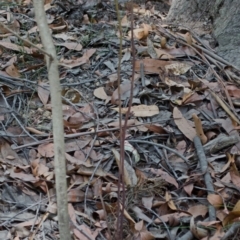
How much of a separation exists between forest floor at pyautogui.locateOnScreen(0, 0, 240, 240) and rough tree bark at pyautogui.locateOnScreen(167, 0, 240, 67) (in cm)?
9

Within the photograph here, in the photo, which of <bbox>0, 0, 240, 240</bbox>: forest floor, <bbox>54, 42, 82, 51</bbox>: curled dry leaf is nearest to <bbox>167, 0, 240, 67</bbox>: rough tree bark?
<bbox>0, 0, 240, 240</bbox>: forest floor

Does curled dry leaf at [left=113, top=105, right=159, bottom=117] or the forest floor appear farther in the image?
curled dry leaf at [left=113, top=105, right=159, bottom=117]

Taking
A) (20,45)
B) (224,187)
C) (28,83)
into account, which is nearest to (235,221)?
(224,187)

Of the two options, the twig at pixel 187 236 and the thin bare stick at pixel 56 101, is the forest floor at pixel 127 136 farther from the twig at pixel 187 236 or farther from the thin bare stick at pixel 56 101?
the thin bare stick at pixel 56 101

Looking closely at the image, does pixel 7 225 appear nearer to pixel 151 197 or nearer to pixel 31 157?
pixel 31 157

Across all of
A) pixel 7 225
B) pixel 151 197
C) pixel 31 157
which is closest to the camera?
pixel 7 225

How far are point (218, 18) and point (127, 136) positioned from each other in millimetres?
1286

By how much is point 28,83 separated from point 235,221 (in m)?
1.28

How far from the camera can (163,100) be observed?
2.57 metres

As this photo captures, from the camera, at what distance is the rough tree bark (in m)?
2.97

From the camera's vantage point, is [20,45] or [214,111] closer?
[214,111]

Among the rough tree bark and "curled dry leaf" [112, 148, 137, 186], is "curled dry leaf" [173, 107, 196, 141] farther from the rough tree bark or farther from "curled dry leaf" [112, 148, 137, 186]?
the rough tree bark

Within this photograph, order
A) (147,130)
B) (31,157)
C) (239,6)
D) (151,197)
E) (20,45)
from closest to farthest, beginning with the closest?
(151,197) < (31,157) < (147,130) < (20,45) < (239,6)

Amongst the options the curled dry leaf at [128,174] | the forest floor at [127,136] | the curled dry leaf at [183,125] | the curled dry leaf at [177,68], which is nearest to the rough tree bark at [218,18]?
the forest floor at [127,136]
